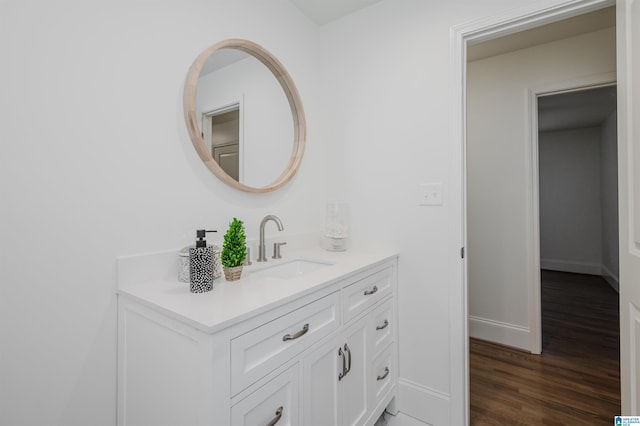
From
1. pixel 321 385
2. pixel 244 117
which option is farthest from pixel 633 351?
pixel 244 117

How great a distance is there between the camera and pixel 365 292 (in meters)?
1.42

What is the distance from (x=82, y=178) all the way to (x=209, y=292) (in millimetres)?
567

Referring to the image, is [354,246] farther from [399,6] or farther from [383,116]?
[399,6]

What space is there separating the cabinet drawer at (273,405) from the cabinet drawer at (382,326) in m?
0.57

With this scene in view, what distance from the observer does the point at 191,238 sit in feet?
4.24

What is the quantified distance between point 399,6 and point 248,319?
1852 mm

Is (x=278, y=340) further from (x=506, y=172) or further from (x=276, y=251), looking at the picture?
(x=506, y=172)

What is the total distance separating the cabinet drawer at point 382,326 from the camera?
1476 mm

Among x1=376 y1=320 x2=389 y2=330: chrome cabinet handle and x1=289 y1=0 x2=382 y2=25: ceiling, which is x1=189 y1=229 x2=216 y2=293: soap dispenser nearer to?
x1=376 y1=320 x2=389 y2=330: chrome cabinet handle

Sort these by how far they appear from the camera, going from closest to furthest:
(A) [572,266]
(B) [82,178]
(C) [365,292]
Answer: (B) [82,178] → (C) [365,292] → (A) [572,266]

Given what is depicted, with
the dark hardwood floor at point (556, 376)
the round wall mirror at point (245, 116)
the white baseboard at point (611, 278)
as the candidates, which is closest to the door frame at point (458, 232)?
the dark hardwood floor at point (556, 376)

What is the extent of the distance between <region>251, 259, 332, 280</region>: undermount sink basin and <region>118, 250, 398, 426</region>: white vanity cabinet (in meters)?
0.27

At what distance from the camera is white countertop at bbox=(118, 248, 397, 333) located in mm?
814

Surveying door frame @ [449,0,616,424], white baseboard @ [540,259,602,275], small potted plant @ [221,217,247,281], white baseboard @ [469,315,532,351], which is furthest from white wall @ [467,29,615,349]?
white baseboard @ [540,259,602,275]
